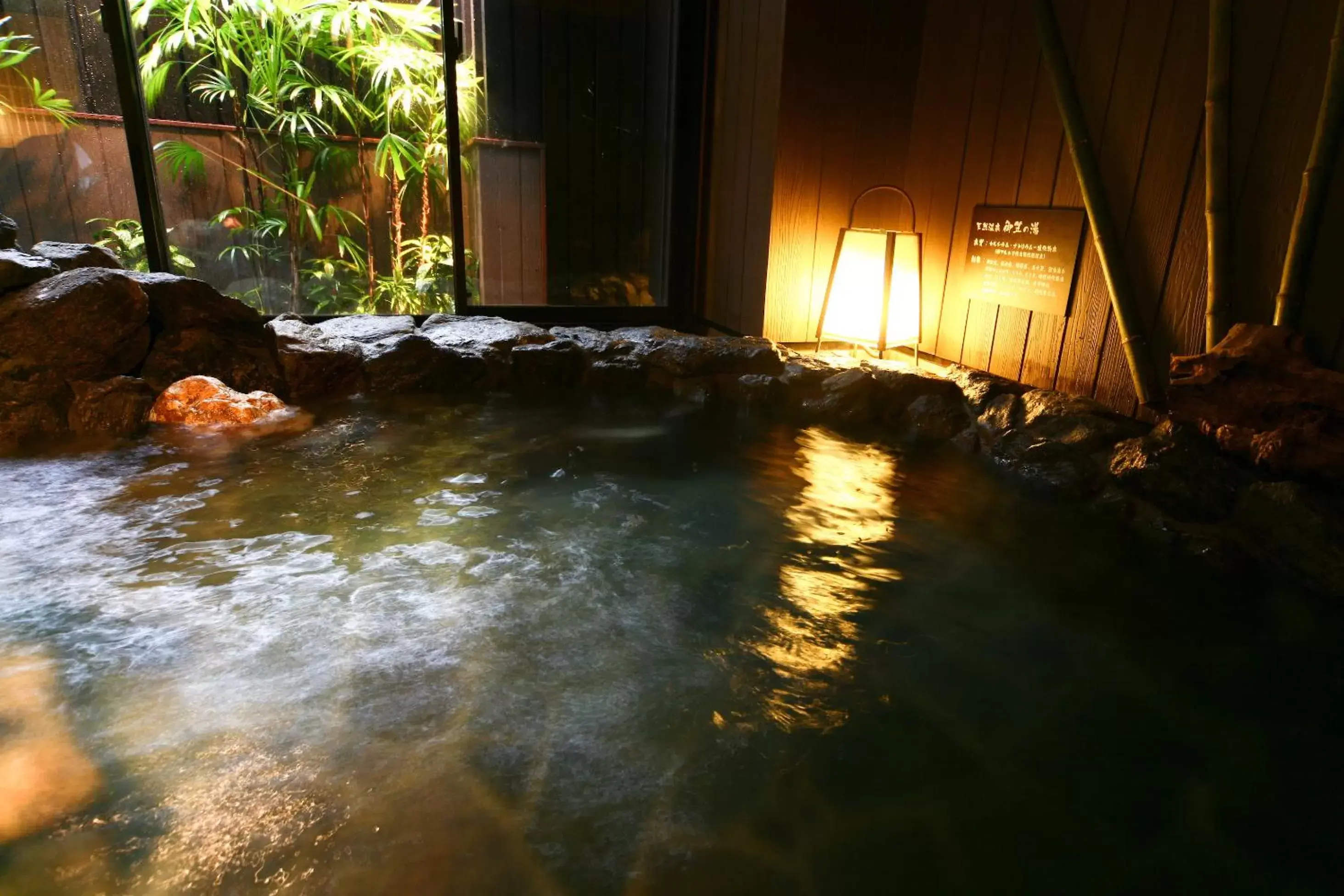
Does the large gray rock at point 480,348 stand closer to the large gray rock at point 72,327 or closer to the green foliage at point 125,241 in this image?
the large gray rock at point 72,327

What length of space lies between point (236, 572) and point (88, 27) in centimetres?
395

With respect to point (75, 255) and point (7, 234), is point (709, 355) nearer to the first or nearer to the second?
point (75, 255)

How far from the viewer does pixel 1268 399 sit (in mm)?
2807

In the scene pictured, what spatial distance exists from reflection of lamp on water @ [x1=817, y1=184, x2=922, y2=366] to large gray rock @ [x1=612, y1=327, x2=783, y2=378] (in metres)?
0.32

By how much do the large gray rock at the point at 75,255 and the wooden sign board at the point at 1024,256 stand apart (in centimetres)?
436

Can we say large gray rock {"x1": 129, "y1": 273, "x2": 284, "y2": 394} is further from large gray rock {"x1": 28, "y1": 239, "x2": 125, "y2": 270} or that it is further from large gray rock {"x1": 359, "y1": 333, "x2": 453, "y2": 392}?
large gray rock {"x1": 359, "y1": 333, "x2": 453, "y2": 392}

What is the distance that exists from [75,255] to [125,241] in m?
0.83

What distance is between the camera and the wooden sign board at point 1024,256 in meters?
3.62

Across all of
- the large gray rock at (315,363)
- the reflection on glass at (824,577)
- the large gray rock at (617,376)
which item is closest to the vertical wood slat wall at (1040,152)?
the large gray rock at (617,376)

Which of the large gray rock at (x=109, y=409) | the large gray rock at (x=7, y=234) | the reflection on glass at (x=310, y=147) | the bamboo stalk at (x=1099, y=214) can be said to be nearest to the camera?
the bamboo stalk at (x=1099, y=214)

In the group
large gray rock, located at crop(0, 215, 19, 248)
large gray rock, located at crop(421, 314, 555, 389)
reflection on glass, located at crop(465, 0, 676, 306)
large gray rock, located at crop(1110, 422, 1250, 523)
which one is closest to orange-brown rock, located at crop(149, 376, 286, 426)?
large gray rock, located at crop(421, 314, 555, 389)

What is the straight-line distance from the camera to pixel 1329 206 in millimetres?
2730

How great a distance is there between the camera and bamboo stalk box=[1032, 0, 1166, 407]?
332 cm

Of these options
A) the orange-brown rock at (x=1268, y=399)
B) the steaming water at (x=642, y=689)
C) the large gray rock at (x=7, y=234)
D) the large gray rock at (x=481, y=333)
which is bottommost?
the steaming water at (x=642, y=689)
